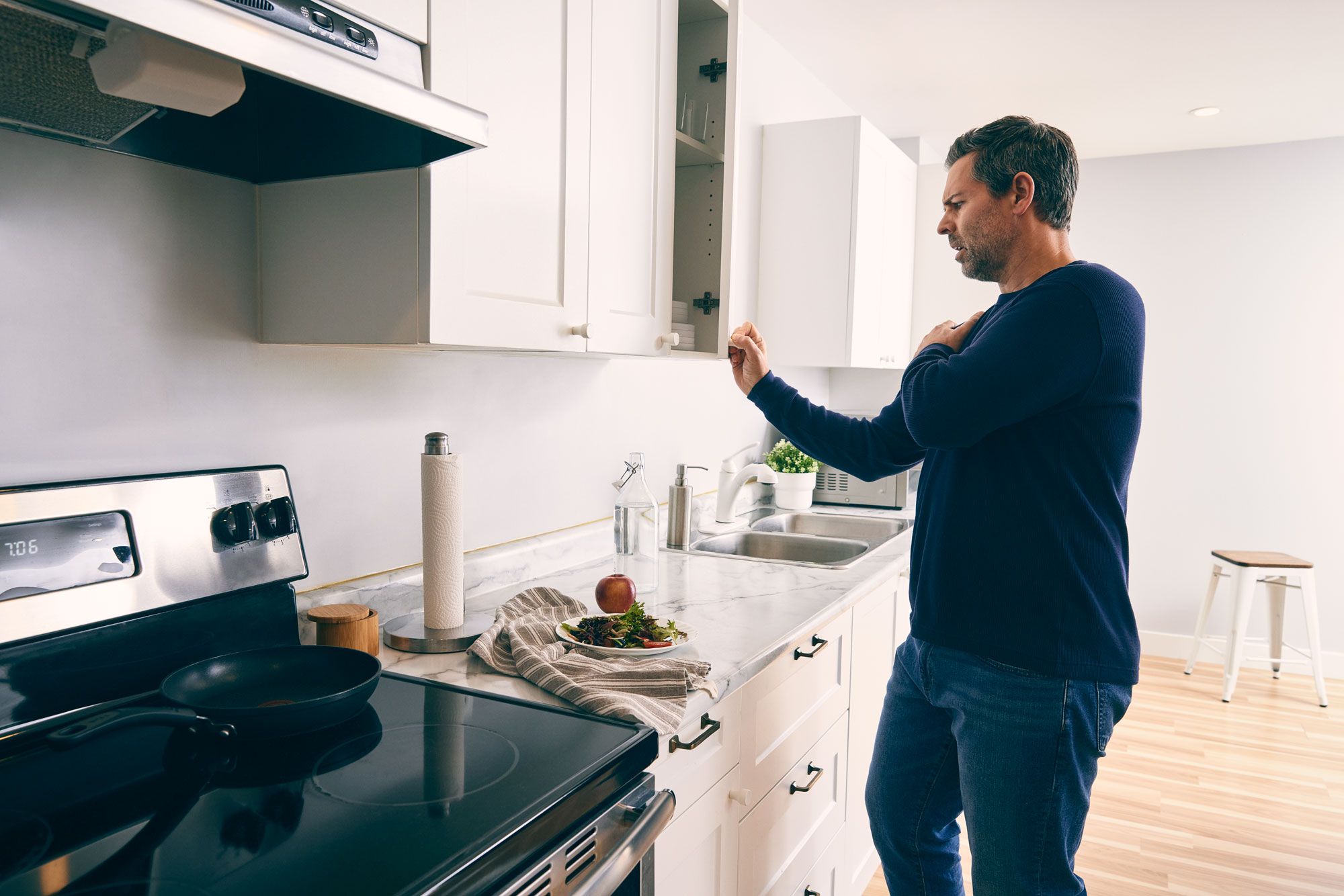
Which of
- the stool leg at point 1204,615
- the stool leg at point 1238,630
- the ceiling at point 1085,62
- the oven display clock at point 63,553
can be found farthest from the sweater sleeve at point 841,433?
the stool leg at point 1204,615

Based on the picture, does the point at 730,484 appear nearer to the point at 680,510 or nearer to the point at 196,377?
the point at 680,510

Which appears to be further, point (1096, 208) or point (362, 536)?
point (1096, 208)

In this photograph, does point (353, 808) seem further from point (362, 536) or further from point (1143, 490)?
point (1143, 490)

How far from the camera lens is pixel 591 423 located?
2213 millimetres

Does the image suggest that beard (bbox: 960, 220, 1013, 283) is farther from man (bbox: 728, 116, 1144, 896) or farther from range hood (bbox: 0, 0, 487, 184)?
range hood (bbox: 0, 0, 487, 184)

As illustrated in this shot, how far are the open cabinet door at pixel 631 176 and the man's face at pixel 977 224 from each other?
21.7 inches

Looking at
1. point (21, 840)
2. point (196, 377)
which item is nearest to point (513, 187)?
point (196, 377)

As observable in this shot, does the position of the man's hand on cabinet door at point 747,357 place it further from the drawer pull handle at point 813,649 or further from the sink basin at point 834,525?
the sink basin at point 834,525

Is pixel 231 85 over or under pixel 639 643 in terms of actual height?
over

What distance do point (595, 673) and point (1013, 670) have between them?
71 centimetres

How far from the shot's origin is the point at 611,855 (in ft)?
3.21

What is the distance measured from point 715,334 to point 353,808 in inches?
52.7

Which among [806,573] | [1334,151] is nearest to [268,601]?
[806,573]

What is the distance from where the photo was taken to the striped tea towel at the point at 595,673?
46.5 inches
